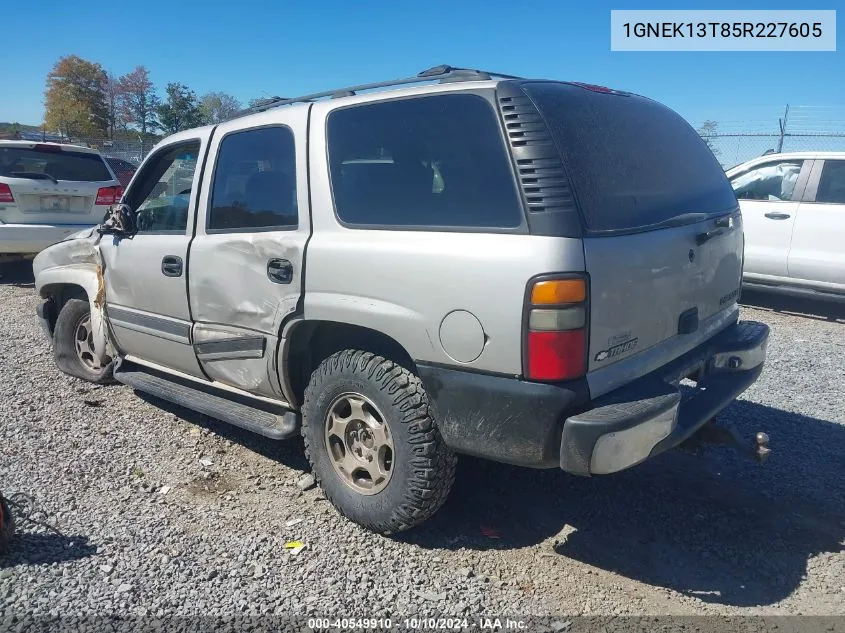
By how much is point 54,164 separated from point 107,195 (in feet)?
2.29

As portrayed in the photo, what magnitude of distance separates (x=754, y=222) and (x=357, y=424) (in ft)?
20.9

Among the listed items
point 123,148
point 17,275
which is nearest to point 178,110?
point 123,148

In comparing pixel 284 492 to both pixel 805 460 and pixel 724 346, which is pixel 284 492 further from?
pixel 805 460

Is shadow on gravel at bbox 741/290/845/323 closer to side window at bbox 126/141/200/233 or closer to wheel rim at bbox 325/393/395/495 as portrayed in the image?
wheel rim at bbox 325/393/395/495

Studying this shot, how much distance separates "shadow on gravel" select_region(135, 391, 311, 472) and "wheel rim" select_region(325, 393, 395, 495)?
2.40 ft

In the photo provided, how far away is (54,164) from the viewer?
8516 millimetres

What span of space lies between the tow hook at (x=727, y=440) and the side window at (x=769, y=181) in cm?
514

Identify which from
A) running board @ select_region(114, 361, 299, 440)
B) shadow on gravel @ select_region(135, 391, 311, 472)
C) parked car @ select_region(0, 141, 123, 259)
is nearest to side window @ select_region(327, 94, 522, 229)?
running board @ select_region(114, 361, 299, 440)

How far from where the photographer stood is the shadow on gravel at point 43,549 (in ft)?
9.55

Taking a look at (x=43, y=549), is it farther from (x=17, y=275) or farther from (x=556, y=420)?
(x=17, y=275)

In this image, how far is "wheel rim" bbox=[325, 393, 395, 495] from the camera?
3.04m

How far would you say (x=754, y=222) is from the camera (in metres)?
7.71

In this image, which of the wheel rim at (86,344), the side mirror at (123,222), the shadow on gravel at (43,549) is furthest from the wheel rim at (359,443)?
the wheel rim at (86,344)

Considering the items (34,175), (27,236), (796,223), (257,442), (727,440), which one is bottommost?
(257,442)
